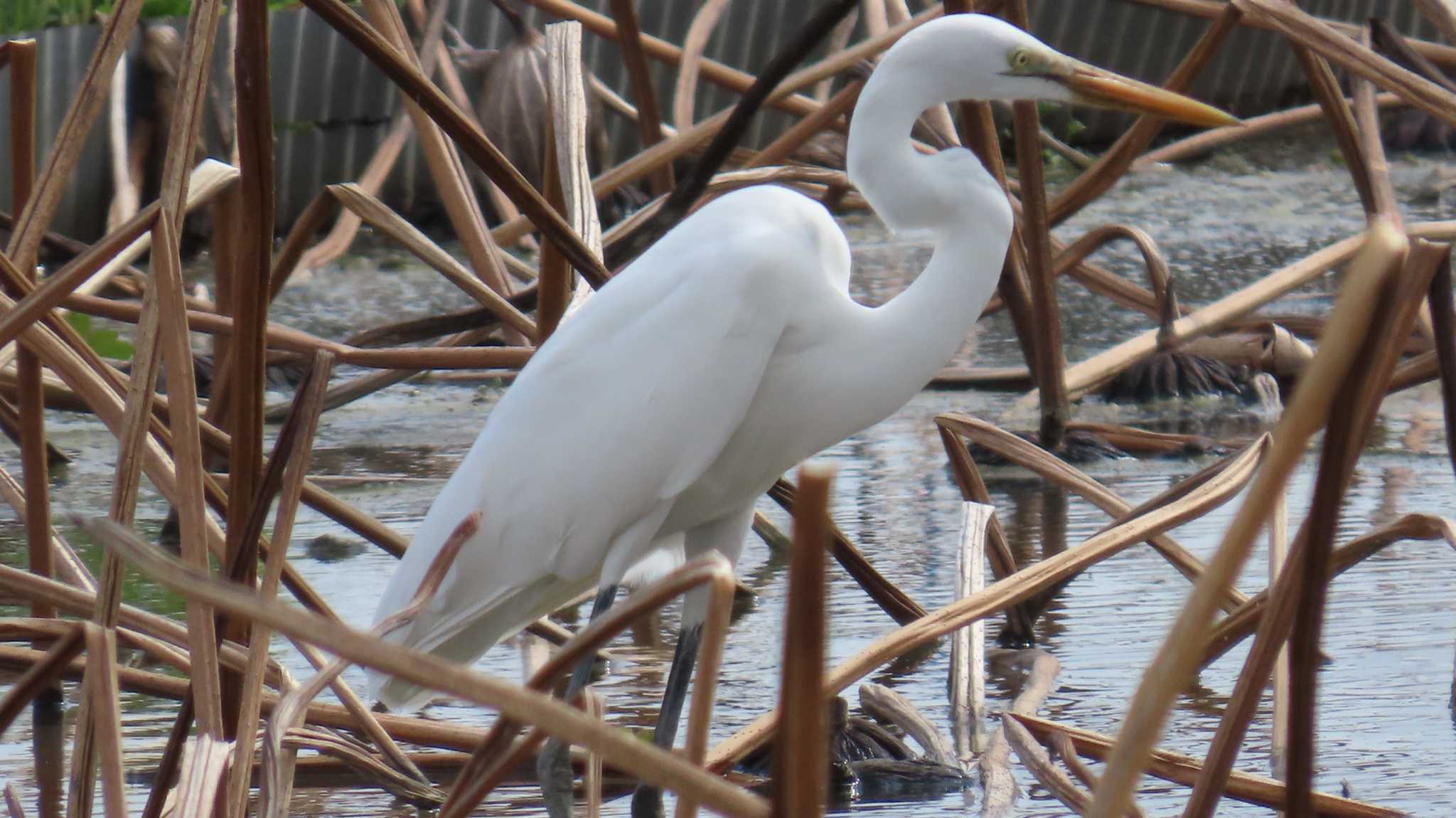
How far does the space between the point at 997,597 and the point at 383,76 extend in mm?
4157

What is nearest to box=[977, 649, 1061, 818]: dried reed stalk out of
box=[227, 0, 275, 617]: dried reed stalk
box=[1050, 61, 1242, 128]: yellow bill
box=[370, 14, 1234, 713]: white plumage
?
box=[370, 14, 1234, 713]: white plumage

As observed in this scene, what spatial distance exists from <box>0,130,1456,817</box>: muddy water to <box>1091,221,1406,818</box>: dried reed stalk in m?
1.16

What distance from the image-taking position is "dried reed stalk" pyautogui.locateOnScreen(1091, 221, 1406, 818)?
0.59 meters

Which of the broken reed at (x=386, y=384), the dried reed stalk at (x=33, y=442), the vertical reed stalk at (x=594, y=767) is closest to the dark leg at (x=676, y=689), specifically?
the broken reed at (x=386, y=384)

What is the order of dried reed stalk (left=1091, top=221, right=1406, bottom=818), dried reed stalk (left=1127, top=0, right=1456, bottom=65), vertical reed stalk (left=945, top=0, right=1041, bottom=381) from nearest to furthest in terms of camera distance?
dried reed stalk (left=1091, top=221, right=1406, bottom=818)
dried reed stalk (left=1127, top=0, right=1456, bottom=65)
vertical reed stalk (left=945, top=0, right=1041, bottom=381)

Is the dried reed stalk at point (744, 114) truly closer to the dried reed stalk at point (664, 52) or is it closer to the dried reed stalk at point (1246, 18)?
the dried reed stalk at point (1246, 18)

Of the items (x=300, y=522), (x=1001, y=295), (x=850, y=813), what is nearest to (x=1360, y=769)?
(x=850, y=813)

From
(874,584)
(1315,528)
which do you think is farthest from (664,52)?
(1315,528)

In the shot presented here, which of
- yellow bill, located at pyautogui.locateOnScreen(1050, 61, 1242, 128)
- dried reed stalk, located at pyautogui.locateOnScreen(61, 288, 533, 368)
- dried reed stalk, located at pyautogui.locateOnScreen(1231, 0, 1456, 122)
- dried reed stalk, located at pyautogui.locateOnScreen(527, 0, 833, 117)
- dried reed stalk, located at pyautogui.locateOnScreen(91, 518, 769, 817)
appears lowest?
dried reed stalk, located at pyautogui.locateOnScreen(61, 288, 533, 368)

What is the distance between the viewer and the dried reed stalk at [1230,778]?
1551 millimetres

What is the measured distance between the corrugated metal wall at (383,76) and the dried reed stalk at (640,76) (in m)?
1.28

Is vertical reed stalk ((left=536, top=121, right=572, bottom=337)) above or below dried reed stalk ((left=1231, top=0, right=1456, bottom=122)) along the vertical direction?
below

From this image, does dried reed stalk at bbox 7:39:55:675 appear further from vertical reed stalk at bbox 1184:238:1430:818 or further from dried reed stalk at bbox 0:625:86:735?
vertical reed stalk at bbox 1184:238:1430:818

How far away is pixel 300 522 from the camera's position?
305cm
